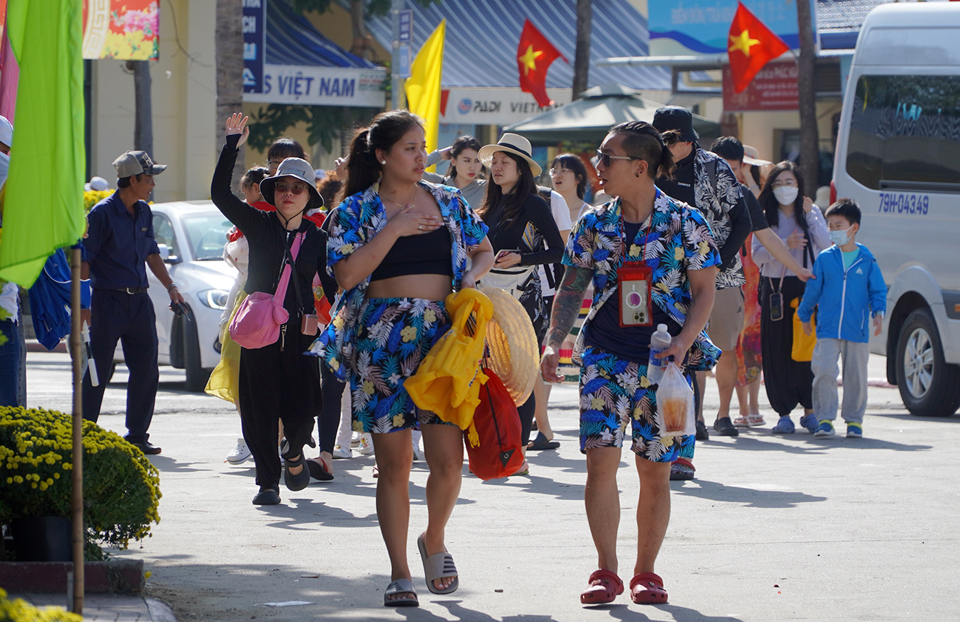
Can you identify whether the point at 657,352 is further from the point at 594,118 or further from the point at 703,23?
the point at 703,23

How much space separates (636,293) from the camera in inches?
207

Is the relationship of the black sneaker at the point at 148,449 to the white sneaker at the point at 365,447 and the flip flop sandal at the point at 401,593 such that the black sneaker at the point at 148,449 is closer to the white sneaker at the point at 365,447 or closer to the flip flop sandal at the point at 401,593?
the white sneaker at the point at 365,447

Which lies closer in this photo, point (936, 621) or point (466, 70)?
point (936, 621)

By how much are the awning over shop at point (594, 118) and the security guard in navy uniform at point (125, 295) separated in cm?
1190

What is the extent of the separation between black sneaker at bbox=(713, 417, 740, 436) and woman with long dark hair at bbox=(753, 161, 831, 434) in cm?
42

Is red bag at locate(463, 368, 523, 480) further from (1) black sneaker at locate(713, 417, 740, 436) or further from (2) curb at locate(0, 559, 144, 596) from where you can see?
(1) black sneaker at locate(713, 417, 740, 436)

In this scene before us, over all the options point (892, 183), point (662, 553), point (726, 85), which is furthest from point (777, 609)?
point (726, 85)

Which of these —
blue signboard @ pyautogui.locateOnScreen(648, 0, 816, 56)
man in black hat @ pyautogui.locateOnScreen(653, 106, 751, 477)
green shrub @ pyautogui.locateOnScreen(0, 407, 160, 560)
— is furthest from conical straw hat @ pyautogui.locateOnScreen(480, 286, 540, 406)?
blue signboard @ pyautogui.locateOnScreen(648, 0, 816, 56)

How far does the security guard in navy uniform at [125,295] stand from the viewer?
9.11 m

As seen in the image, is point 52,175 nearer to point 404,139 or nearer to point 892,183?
point 404,139

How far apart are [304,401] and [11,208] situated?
366cm

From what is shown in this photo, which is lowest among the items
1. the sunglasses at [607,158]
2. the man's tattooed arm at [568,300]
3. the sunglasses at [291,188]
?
the man's tattooed arm at [568,300]

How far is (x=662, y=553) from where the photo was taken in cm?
609

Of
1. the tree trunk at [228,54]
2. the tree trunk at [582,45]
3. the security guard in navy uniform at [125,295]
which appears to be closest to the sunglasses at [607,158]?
Answer: the security guard in navy uniform at [125,295]
